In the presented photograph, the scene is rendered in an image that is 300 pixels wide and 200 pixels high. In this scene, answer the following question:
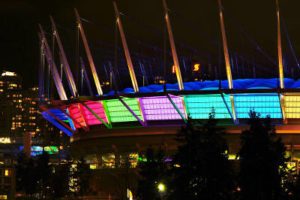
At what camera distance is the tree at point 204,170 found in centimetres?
4059

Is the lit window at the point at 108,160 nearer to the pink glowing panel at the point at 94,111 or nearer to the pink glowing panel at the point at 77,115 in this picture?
the pink glowing panel at the point at 94,111

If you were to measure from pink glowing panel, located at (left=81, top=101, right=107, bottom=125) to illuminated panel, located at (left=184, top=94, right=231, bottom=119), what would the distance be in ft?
43.9

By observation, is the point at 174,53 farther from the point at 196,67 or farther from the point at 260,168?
the point at 260,168

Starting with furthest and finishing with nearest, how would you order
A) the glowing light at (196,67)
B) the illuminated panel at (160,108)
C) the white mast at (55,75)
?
the white mast at (55,75), the glowing light at (196,67), the illuminated panel at (160,108)

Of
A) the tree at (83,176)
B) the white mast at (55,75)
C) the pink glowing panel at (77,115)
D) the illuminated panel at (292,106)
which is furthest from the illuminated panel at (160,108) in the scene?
the white mast at (55,75)

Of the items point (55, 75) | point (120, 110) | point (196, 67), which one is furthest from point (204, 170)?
point (55, 75)

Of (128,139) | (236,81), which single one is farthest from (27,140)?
(236,81)

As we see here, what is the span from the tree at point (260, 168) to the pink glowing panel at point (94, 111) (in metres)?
48.2

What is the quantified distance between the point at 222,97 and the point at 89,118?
23142 millimetres

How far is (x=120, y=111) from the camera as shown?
3438 inches

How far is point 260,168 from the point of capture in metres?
39.0

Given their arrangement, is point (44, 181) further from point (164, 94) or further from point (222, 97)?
point (222, 97)

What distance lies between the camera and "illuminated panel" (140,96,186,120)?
82375 millimetres

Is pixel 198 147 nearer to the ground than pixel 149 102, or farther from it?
nearer to the ground
